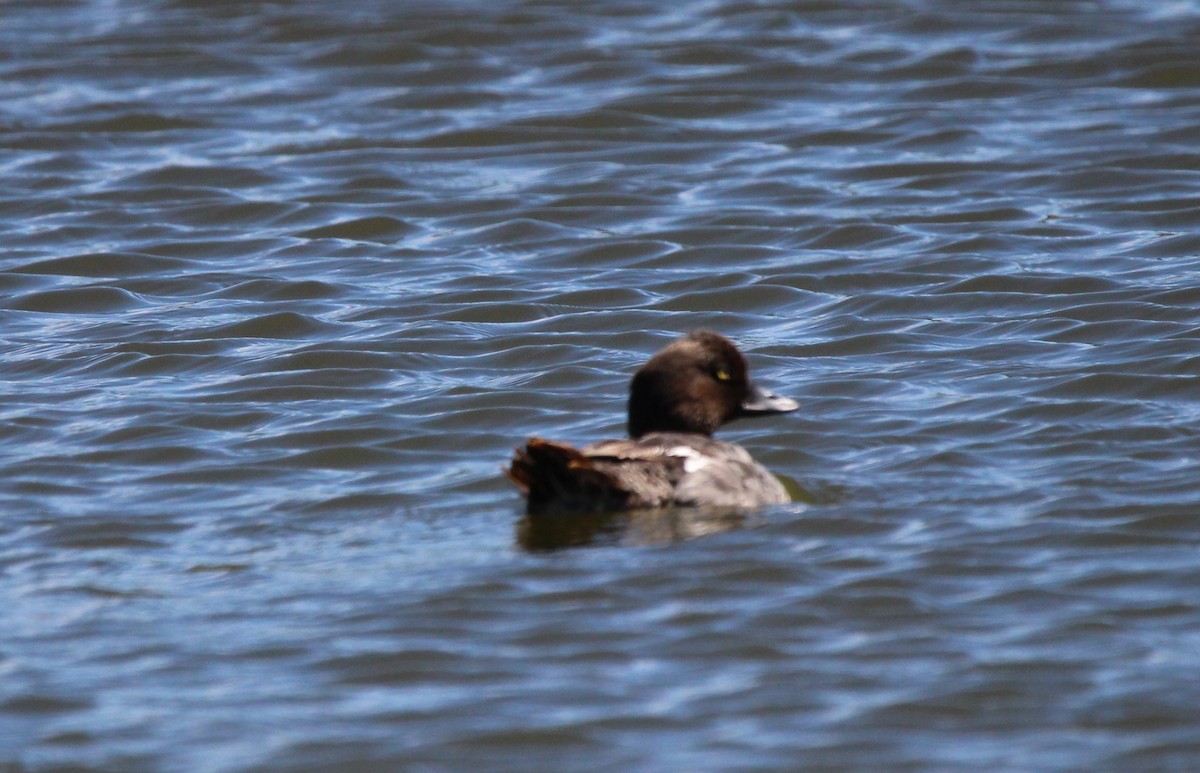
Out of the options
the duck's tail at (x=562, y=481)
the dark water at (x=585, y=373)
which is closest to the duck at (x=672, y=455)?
the duck's tail at (x=562, y=481)

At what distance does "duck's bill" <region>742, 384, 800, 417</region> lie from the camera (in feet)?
26.9

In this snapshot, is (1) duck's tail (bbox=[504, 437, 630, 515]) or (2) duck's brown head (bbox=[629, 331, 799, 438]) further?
(2) duck's brown head (bbox=[629, 331, 799, 438])

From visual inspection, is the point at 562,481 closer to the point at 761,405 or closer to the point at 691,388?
the point at 691,388

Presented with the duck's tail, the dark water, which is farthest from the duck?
the dark water

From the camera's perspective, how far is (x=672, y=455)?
748cm

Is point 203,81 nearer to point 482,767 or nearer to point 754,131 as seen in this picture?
point 754,131

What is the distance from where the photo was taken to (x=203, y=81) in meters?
16.6

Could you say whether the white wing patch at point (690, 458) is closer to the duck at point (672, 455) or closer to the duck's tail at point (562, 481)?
the duck at point (672, 455)

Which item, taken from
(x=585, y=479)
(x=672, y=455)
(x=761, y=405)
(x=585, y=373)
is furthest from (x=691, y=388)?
(x=585, y=373)

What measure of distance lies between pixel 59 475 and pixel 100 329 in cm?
267

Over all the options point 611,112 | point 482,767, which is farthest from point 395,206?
point 482,767

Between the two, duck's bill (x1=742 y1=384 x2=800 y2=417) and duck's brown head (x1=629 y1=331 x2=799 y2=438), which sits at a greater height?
duck's brown head (x1=629 y1=331 x2=799 y2=438)

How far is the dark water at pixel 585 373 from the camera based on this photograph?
18.6 feet

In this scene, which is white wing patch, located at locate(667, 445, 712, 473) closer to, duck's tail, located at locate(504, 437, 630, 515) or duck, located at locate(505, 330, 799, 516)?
duck, located at locate(505, 330, 799, 516)
